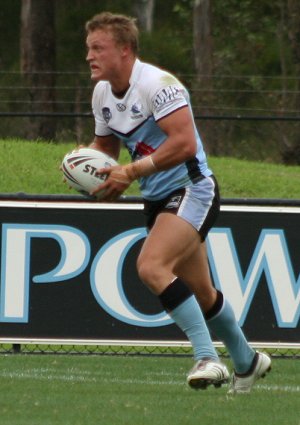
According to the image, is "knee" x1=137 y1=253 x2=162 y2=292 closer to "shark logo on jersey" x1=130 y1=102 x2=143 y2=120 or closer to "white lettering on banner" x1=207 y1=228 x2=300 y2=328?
"shark logo on jersey" x1=130 y1=102 x2=143 y2=120

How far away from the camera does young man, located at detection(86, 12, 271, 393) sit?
7.46 metres

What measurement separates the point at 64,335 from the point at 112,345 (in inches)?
14.1

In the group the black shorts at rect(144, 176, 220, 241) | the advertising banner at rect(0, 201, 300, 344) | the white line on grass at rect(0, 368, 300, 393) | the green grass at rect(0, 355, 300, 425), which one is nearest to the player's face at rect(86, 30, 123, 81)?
the black shorts at rect(144, 176, 220, 241)

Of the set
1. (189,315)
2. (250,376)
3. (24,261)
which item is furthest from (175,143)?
(24,261)

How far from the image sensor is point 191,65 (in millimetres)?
34125

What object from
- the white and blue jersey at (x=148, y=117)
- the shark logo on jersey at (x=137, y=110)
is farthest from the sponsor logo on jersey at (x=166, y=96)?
the shark logo on jersey at (x=137, y=110)

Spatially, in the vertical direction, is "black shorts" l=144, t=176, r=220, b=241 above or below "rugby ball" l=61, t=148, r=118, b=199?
below

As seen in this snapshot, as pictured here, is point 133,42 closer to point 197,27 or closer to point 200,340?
point 200,340

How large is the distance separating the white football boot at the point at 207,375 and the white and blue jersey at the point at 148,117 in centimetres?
92

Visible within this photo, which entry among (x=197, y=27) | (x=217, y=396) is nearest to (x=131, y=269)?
(x=217, y=396)

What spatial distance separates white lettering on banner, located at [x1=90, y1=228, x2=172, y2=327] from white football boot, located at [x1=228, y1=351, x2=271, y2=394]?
250cm

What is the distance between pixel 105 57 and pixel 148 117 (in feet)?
1.28

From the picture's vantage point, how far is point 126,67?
25.0 ft

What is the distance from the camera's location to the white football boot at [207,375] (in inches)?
292
